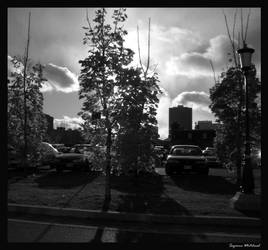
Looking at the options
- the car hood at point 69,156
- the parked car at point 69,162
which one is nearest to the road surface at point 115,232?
the parked car at point 69,162

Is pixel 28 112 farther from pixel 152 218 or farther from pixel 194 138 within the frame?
pixel 194 138

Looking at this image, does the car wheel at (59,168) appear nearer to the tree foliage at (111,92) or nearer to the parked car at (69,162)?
the parked car at (69,162)

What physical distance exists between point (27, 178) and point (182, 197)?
25.2 ft

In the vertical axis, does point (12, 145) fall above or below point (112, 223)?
above

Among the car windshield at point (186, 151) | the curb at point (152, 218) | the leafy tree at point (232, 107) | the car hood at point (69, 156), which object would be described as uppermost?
the leafy tree at point (232, 107)

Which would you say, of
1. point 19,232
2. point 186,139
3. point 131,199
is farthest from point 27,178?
point 186,139

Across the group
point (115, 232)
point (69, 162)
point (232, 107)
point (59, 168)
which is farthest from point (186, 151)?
point (115, 232)

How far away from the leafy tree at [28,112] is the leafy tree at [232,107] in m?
8.04

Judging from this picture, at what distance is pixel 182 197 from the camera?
11.4m

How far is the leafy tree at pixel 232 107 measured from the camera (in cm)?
1538

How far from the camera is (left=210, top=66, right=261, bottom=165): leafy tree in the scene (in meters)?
15.4

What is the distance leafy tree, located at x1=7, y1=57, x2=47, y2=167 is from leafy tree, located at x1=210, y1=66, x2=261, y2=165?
804 centimetres

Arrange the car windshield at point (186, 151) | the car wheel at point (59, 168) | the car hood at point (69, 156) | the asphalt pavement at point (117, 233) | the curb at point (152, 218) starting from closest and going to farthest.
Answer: the asphalt pavement at point (117, 233) < the curb at point (152, 218) < the car windshield at point (186, 151) < the car wheel at point (59, 168) < the car hood at point (69, 156)

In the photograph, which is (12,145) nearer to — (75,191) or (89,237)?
(75,191)
